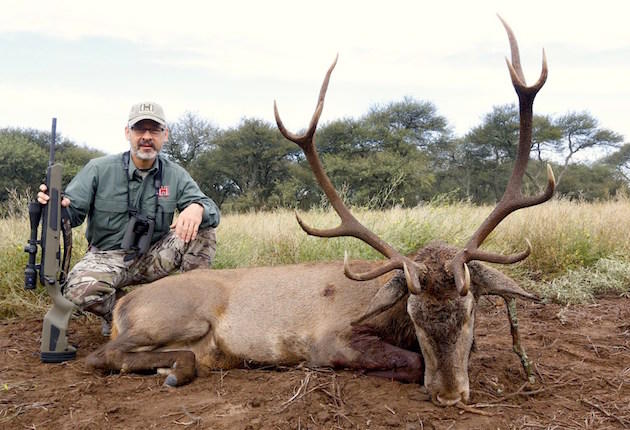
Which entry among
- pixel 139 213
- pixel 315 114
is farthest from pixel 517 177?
pixel 139 213

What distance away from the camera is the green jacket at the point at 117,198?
5.50 meters

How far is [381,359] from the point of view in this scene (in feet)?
12.8

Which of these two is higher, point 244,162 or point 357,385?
point 244,162

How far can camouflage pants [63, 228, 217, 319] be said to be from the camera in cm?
511

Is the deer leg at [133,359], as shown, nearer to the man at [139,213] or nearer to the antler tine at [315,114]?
the man at [139,213]

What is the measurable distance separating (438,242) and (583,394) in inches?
51.6

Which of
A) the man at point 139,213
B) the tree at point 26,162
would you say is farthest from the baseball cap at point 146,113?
the tree at point 26,162

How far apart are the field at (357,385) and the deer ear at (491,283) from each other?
22.1 inches

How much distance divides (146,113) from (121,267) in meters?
1.48

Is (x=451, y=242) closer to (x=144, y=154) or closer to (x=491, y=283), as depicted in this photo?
(x=491, y=283)

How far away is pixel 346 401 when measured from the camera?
3.50m

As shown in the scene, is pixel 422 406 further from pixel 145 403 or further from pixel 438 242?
pixel 145 403

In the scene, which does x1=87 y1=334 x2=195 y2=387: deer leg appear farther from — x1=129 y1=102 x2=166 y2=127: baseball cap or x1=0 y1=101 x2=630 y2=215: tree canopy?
x1=0 y1=101 x2=630 y2=215: tree canopy

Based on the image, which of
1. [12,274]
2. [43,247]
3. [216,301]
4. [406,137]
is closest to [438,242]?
[216,301]
